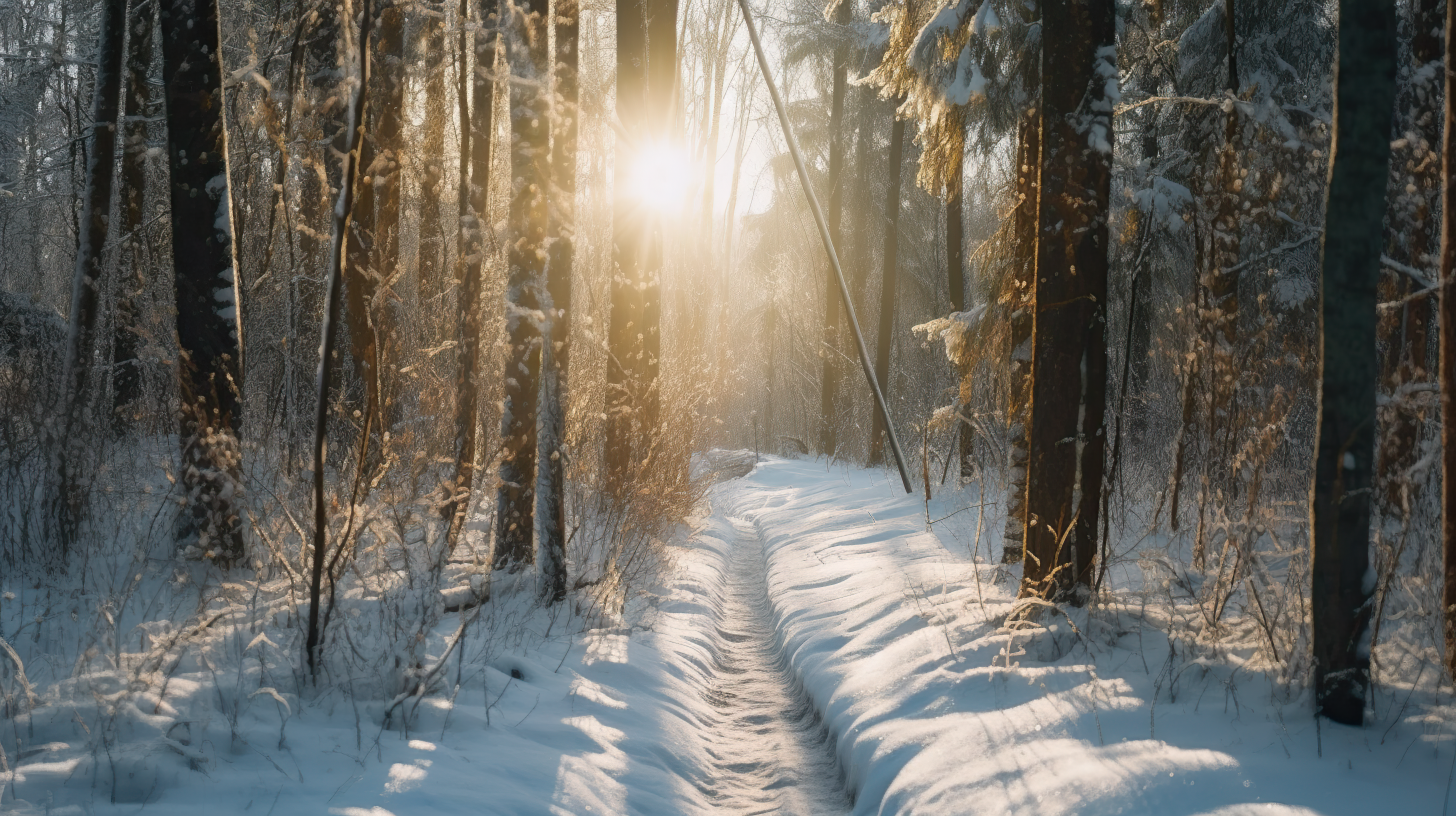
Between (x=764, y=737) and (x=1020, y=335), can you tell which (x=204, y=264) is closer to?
(x=764, y=737)

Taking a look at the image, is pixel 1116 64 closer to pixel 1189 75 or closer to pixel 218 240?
pixel 218 240

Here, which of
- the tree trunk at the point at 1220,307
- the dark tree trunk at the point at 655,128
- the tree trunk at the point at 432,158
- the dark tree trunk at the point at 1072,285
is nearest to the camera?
the dark tree trunk at the point at 1072,285

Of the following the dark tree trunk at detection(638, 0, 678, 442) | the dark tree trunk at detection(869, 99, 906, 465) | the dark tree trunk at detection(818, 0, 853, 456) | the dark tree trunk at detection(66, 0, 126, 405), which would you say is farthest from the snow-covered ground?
the dark tree trunk at detection(818, 0, 853, 456)

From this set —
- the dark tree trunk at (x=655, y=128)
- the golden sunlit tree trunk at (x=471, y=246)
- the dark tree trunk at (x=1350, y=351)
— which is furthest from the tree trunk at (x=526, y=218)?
the dark tree trunk at (x=1350, y=351)

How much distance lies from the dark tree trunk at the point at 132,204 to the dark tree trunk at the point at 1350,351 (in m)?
9.16

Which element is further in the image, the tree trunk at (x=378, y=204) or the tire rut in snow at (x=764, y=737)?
the tree trunk at (x=378, y=204)

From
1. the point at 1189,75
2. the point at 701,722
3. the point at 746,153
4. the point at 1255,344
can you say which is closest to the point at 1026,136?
the point at 1255,344

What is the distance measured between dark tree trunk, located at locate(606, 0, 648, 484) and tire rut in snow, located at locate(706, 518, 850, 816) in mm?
2310

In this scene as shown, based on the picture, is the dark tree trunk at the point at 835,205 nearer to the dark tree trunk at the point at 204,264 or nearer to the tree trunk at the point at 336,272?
the dark tree trunk at the point at 204,264

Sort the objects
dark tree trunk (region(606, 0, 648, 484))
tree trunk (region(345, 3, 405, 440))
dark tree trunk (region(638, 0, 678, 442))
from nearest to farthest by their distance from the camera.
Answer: tree trunk (region(345, 3, 405, 440)) → dark tree trunk (region(606, 0, 648, 484)) → dark tree trunk (region(638, 0, 678, 442))

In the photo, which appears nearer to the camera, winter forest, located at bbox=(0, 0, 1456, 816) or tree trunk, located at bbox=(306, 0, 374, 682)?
winter forest, located at bbox=(0, 0, 1456, 816)

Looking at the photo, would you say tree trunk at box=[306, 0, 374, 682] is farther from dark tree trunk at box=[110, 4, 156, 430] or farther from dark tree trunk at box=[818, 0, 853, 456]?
dark tree trunk at box=[818, 0, 853, 456]

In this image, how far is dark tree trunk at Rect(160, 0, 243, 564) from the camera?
5613 millimetres

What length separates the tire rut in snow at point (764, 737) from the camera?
4.04 meters
